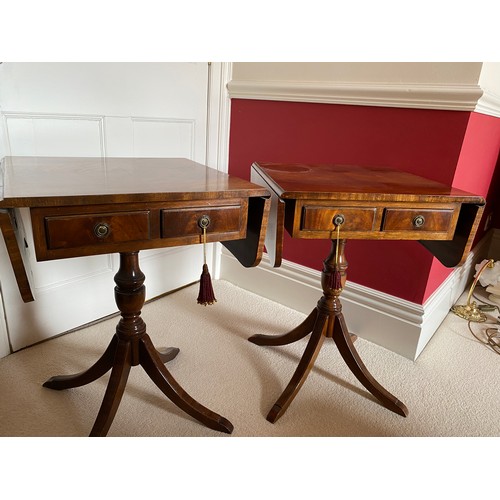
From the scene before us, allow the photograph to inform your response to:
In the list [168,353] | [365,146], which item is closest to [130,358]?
[168,353]

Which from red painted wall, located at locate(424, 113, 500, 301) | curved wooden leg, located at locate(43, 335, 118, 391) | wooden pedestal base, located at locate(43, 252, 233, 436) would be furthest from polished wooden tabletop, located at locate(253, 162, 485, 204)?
curved wooden leg, located at locate(43, 335, 118, 391)

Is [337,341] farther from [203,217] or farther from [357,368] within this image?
[203,217]

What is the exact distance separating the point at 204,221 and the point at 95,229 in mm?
271

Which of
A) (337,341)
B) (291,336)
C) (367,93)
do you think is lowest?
(291,336)

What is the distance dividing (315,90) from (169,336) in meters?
1.32

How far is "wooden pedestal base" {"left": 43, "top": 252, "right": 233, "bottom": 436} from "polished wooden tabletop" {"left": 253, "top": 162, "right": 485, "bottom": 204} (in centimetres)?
52

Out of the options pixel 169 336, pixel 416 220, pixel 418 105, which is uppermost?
pixel 418 105

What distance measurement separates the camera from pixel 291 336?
5.79ft

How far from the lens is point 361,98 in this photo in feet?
5.78

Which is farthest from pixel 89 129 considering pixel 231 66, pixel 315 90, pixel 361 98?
pixel 361 98

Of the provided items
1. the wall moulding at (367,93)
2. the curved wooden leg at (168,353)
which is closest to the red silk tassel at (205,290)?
the curved wooden leg at (168,353)

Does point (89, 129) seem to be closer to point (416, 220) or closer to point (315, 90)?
point (315, 90)

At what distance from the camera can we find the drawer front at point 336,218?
1149mm

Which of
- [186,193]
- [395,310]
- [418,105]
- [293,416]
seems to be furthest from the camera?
[395,310]
